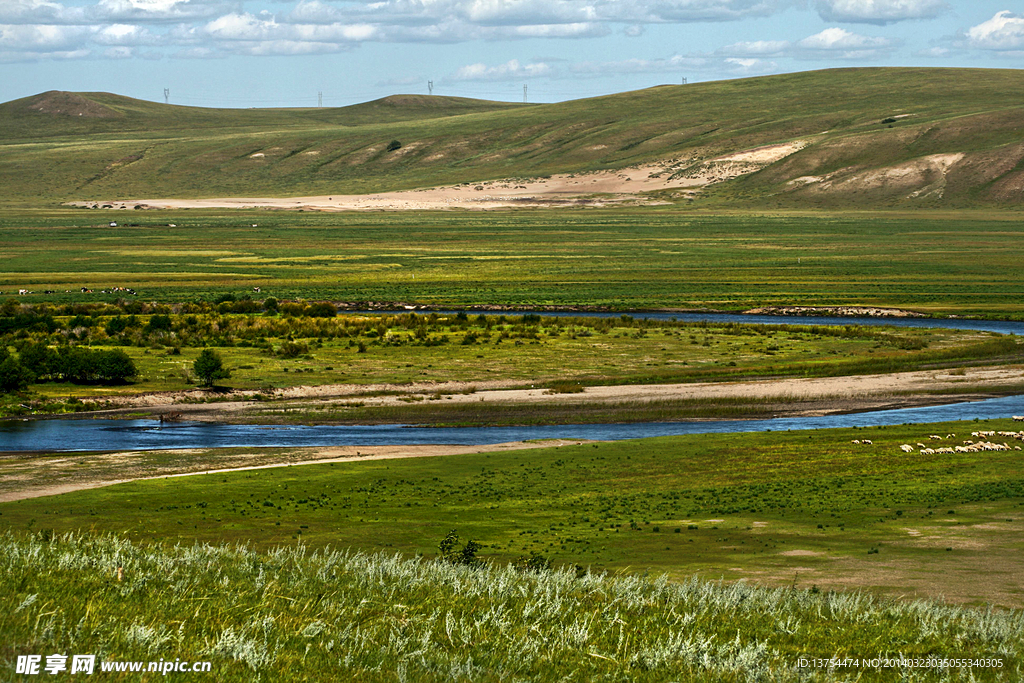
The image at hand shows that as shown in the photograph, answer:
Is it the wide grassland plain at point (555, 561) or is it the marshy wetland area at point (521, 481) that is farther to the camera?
the marshy wetland area at point (521, 481)

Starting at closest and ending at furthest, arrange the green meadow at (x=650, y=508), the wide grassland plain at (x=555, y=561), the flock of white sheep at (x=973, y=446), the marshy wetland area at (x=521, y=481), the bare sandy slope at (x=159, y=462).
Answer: the wide grassland plain at (x=555, y=561) < the marshy wetland area at (x=521, y=481) < the green meadow at (x=650, y=508) < the bare sandy slope at (x=159, y=462) < the flock of white sheep at (x=973, y=446)

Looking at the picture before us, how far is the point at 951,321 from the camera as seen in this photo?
82.1 meters

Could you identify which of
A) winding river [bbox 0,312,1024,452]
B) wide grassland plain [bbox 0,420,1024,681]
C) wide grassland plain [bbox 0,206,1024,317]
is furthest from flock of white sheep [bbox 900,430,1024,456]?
wide grassland plain [bbox 0,206,1024,317]

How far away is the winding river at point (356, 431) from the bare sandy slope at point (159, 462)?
6.45ft

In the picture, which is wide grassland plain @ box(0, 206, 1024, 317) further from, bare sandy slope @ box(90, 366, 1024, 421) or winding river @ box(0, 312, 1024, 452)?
winding river @ box(0, 312, 1024, 452)

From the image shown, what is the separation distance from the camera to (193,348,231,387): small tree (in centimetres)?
5347

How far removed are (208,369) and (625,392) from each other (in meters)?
21.5

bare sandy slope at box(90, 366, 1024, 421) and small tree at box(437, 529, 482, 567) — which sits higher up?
small tree at box(437, 529, 482, 567)

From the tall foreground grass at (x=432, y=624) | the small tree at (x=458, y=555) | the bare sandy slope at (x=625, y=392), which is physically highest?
the tall foreground grass at (x=432, y=624)

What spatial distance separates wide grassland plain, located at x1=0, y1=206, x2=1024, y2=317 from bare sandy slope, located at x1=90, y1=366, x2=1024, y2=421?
32038 millimetres

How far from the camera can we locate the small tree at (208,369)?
53469 millimetres

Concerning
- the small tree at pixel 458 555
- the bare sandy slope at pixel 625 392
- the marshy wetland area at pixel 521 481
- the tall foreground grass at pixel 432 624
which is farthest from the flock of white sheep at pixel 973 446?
the tall foreground grass at pixel 432 624

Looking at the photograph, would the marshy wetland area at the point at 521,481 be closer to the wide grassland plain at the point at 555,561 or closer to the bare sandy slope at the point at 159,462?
the wide grassland plain at the point at 555,561

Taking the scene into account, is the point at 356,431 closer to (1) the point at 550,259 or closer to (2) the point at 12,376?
(2) the point at 12,376
